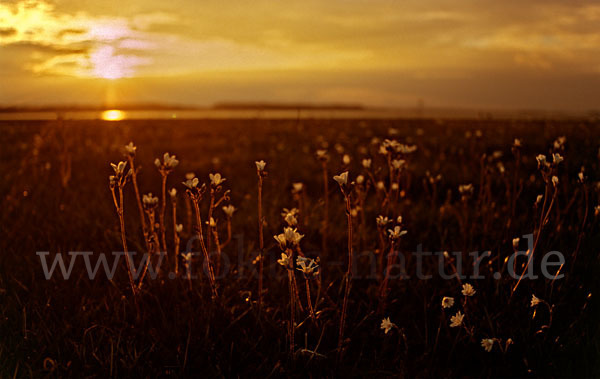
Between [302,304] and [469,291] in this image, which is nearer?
[469,291]

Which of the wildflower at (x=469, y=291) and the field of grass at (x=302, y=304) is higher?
the wildflower at (x=469, y=291)

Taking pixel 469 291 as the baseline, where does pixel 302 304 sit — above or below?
below

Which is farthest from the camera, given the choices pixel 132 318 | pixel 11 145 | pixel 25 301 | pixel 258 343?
pixel 11 145

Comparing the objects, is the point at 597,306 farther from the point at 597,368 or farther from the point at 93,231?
the point at 93,231

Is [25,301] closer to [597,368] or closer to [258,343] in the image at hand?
[258,343]

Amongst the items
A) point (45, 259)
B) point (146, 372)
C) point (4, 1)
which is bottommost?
point (146, 372)

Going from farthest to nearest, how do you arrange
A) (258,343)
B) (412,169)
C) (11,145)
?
(11,145), (412,169), (258,343)

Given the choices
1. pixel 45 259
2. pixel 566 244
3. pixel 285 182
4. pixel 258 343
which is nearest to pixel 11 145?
pixel 285 182

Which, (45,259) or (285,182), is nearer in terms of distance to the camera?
(45,259)

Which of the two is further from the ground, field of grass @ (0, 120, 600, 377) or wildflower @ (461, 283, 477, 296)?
wildflower @ (461, 283, 477, 296)

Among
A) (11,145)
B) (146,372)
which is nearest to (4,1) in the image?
(146,372)

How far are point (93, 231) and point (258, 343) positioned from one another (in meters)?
2.57

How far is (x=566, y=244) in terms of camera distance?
4.39 m

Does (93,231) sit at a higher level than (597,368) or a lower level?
higher
